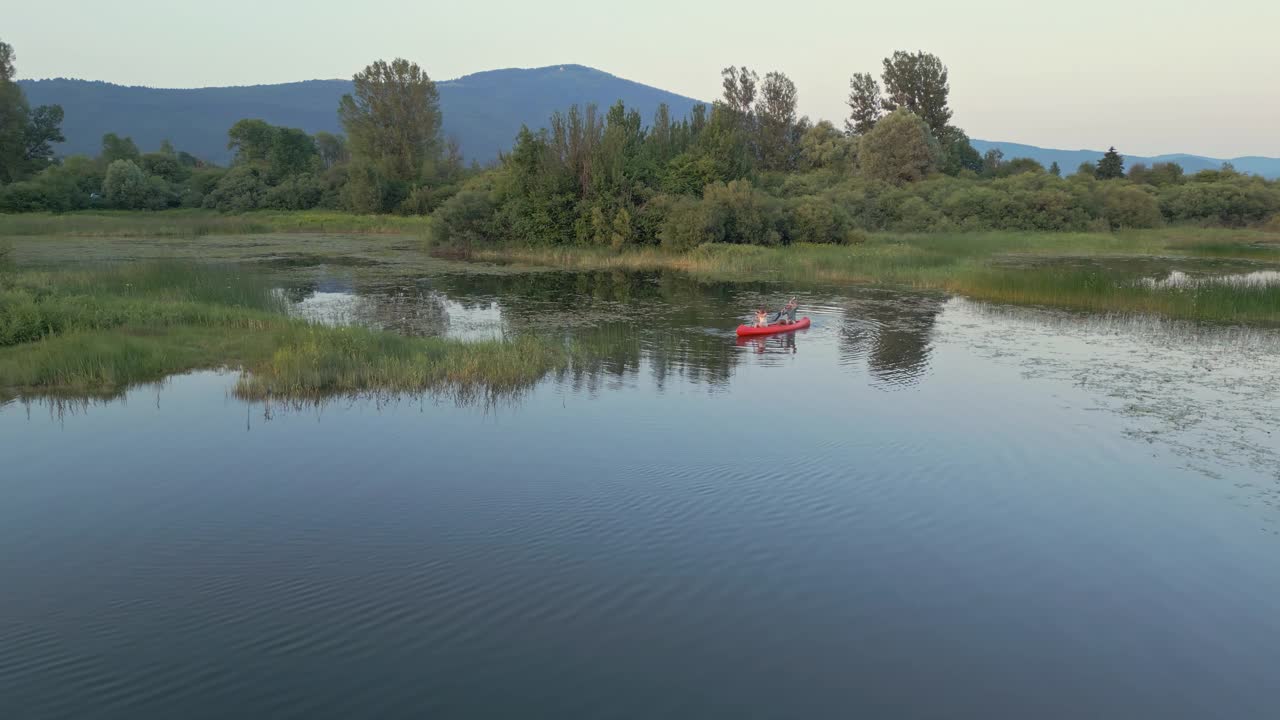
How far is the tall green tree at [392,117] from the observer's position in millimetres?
77188

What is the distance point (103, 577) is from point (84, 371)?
29.9ft

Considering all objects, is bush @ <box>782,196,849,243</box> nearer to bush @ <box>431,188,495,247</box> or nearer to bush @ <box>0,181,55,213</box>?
bush @ <box>431,188,495,247</box>

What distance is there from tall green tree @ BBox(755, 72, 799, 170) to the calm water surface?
65.3 m

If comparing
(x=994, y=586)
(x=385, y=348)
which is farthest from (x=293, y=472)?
(x=994, y=586)

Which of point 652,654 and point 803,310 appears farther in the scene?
point 803,310

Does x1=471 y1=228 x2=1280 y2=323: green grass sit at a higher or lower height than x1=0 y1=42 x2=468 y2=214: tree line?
lower

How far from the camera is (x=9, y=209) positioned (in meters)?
61.2

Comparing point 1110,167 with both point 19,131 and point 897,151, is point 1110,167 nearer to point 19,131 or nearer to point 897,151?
point 897,151

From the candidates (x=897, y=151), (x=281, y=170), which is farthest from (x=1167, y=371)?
(x=281, y=170)

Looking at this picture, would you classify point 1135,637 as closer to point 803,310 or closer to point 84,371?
point 84,371

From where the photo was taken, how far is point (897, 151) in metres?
68.2

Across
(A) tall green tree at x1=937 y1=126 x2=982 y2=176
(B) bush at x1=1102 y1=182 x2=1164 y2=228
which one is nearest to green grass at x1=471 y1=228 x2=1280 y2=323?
(B) bush at x1=1102 y1=182 x2=1164 y2=228

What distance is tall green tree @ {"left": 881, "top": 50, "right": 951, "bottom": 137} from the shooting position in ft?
275

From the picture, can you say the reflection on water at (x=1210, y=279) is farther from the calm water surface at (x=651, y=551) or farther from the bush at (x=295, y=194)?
the bush at (x=295, y=194)
